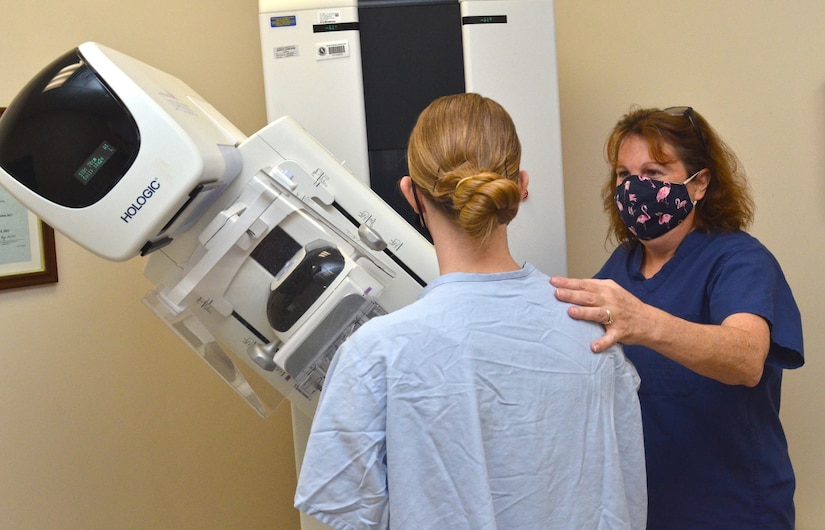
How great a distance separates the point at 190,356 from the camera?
225 centimetres

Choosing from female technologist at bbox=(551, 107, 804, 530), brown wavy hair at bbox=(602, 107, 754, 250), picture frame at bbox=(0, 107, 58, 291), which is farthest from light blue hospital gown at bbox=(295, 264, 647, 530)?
picture frame at bbox=(0, 107, 58, 291)

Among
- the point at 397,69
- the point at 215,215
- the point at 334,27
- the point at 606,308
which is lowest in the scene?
the point at 606,308

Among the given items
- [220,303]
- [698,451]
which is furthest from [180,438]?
[698,451]

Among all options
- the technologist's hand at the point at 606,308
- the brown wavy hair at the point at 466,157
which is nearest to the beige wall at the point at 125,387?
the brown wavy hair at the point at 466,157

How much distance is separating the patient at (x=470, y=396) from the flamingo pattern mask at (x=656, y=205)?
51 cm

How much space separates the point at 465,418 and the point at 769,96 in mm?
1696

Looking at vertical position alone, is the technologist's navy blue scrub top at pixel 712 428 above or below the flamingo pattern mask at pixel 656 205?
below

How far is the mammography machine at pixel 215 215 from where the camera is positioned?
3.63 feet

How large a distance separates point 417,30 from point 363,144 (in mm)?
294

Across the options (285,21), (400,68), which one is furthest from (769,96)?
(285,21)

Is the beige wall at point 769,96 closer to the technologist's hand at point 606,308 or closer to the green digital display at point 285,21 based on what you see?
the green digital display at point 285,21

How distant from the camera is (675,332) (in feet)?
3.45

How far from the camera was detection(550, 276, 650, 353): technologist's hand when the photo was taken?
0.96 metres

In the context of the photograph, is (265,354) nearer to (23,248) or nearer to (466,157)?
(466,157)
